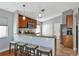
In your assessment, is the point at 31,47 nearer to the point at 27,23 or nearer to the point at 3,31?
the point at 27,23

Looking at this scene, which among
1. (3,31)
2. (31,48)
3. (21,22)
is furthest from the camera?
(21,22)

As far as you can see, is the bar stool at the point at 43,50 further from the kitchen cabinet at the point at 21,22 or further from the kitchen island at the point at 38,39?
the kitchen cabinet at the point at 21,22

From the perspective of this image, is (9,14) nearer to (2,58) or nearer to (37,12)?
(37,12)

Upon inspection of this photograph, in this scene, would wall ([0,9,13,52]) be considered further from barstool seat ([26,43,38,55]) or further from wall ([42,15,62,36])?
wall ([42,15,62,36])

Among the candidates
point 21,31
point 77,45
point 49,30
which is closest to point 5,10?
point 21,31

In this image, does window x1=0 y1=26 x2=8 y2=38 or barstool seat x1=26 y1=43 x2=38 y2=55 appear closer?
window x1=0 y1=26 x2=8 y2=38

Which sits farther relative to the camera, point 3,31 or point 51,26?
point 51,26

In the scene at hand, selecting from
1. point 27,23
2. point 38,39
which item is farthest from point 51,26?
point 27,23

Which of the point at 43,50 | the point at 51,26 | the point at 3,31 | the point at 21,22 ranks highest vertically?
the point at 21,22

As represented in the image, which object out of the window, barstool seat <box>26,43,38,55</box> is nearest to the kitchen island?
barstool seat <box>26,43,38,55</box>

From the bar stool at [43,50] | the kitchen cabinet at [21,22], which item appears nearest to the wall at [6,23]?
the kitchen cabinet at [21,22]

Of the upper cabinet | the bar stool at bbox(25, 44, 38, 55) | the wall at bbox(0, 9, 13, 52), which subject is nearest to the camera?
the wall at bbox(0, 9, 13, 52)

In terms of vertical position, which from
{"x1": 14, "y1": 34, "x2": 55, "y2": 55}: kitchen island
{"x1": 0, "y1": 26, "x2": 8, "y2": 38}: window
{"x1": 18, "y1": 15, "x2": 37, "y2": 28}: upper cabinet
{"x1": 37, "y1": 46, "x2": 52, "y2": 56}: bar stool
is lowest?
{"x1": 37, "y1": 46, "x2": 52, "y2": 56}: bar stool

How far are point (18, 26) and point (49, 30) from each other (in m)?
0.77
